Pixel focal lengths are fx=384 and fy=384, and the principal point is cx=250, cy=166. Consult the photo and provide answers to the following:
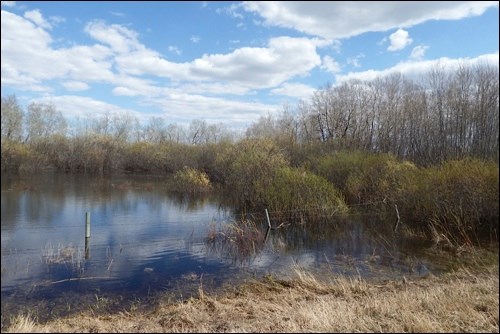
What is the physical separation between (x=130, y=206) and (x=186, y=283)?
1453cm

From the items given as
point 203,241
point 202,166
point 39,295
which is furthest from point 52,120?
point 202,166

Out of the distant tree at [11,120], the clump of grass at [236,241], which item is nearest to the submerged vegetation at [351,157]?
the distant tree at [11,120]

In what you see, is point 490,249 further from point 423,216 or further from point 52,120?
point 52,120

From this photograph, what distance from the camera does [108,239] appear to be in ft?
48.3

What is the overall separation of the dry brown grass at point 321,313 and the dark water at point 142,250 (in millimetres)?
1747

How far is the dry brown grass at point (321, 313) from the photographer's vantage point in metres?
5.73

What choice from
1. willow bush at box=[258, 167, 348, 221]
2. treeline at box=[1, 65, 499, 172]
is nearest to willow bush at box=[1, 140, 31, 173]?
treeline at box=[1, 65, 499, 172]

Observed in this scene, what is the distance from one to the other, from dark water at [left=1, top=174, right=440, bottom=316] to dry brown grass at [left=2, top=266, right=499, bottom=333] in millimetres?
1747

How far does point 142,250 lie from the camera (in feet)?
45.5

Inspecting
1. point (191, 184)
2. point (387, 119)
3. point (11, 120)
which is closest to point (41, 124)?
point (11, 120)

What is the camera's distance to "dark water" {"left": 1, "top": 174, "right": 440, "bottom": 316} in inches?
352

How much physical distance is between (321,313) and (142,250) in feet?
29.9

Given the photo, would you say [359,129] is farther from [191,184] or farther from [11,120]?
[11,120]

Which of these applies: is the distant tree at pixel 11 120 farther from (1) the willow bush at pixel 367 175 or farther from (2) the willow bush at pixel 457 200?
(1) the willow bush at pixel 367 175
